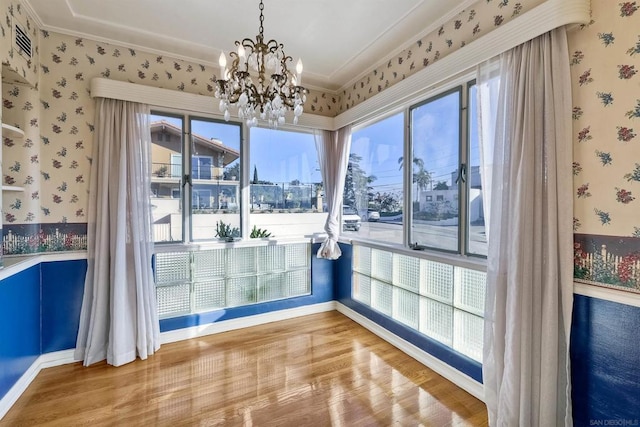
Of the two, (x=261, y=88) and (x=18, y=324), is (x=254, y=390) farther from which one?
(x=261, y=88)

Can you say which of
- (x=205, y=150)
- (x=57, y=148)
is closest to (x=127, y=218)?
(x=57, y=148)

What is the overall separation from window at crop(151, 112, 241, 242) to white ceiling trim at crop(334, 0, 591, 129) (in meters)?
1.60

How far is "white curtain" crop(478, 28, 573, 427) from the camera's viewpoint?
1634mm

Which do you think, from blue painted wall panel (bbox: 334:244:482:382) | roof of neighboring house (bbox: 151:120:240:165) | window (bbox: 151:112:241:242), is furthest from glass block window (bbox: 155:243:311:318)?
roof of neighboring house (bbox: 151:120:240:165)

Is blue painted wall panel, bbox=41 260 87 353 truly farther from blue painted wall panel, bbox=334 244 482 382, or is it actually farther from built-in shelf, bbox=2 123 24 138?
blue painted wall panel, bbox=334 244 482 382

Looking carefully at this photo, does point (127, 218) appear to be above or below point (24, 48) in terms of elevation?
below

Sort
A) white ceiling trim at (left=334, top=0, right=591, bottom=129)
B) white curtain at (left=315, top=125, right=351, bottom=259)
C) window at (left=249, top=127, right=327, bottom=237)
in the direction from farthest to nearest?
white curtain at (left=315, top=125, right=351, bottom=259)
window at (left=249, top=127, right=327, bottom=237)
white ceiling trim at (left=334, top=0, right=591, bottom=129)

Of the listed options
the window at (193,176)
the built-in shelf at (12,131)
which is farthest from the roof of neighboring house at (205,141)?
the built-in shelf at (12,131)

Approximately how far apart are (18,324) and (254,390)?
1.80 m

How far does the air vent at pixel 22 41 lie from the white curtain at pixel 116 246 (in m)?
0.52

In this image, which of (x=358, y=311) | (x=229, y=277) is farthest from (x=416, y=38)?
(x=229, y=277)

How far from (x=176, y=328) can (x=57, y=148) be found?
1.97 meters

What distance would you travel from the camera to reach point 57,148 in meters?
2.61

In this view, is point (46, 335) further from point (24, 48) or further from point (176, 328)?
point (24, 48)
